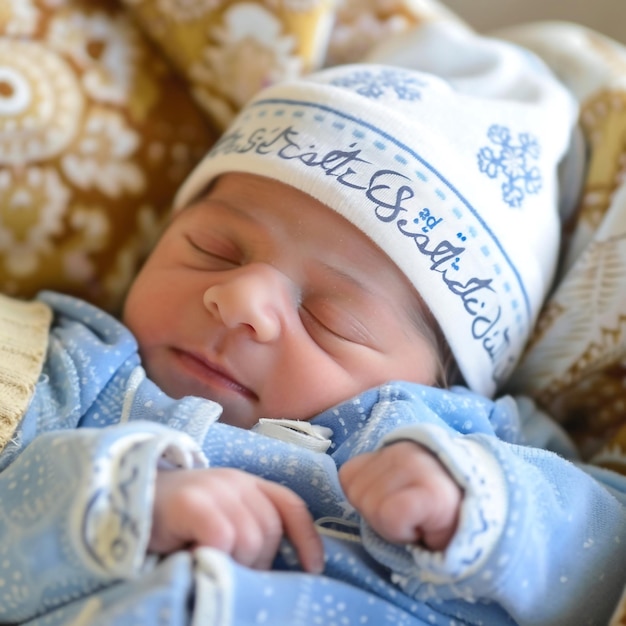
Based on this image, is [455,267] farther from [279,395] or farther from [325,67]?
[325,67]

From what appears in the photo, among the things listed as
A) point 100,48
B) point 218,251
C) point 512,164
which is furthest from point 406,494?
point 100,48

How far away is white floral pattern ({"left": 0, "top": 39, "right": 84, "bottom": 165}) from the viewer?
1088 mm

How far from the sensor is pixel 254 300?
0.87m

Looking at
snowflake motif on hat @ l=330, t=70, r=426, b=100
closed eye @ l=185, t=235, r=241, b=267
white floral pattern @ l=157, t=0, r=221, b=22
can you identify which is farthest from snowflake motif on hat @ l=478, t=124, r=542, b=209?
white floral pattern @ l=157, t=0, r=221, b=22

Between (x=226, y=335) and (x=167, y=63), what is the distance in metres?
0.55

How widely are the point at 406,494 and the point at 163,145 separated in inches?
30.1

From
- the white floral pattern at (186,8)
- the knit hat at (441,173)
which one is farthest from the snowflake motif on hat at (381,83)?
the white floral pattern at (186,8)

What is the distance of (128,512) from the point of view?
0.61 m

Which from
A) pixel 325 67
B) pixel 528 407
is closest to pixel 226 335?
pixel 528 407

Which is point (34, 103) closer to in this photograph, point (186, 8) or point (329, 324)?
point (186, 8)

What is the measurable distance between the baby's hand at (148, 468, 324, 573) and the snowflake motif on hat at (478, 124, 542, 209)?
0.52 m

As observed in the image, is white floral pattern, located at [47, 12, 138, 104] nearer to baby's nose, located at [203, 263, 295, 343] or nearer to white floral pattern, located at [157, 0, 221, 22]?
white floral pattern, located at [157, 0, 221, 22]

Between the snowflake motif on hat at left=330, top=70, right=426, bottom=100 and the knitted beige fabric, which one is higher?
the snowflake motif on hat at left=330, top=70, right=426, bottom=100

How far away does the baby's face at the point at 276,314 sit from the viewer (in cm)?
90
